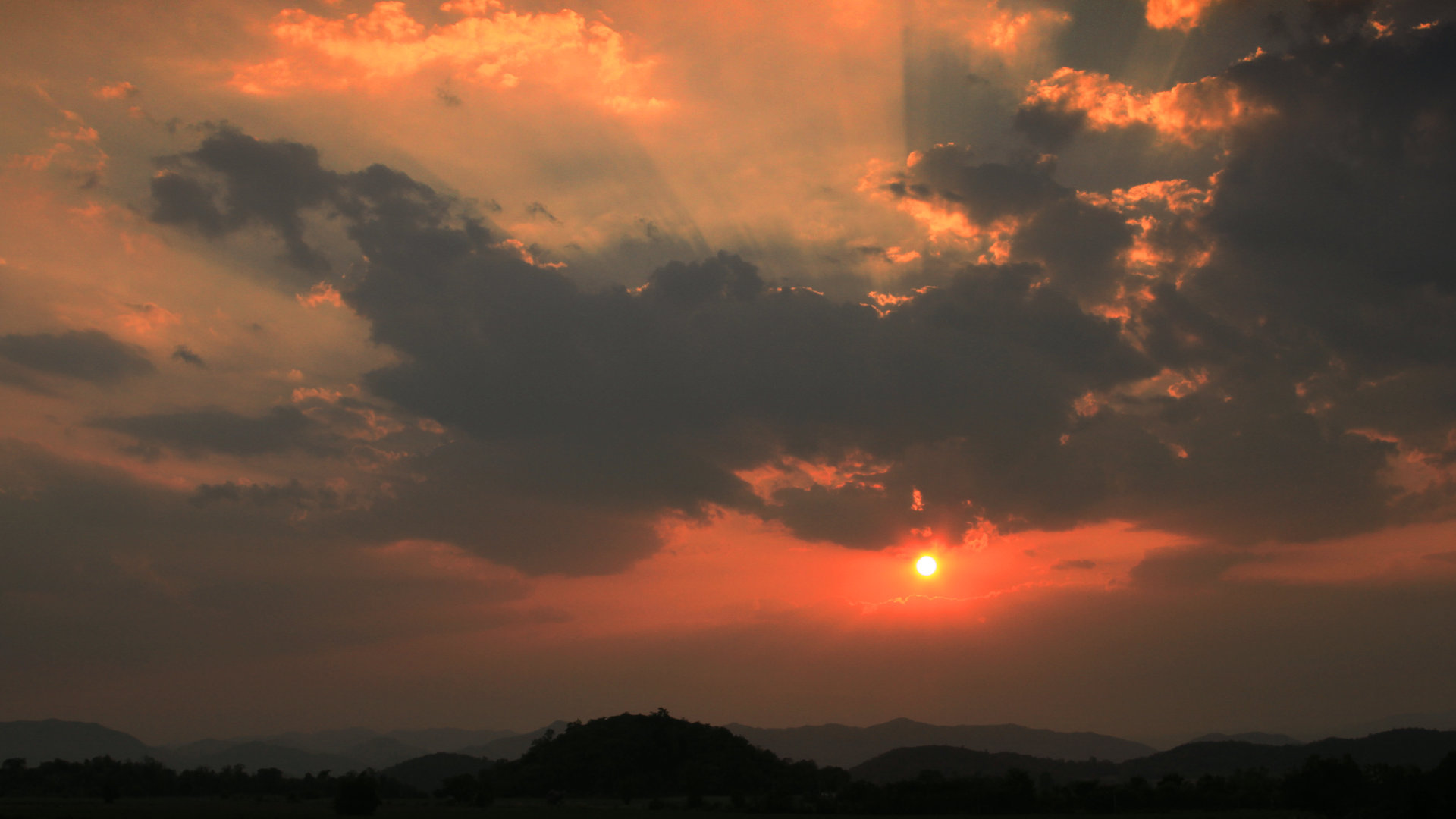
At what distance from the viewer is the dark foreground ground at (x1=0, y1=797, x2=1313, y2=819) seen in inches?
3711

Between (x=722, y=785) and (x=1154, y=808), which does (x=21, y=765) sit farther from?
(x=1154, y=808)

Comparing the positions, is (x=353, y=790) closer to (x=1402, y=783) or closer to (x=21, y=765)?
(x=1402, y=783)

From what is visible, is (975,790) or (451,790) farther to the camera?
(451,790)

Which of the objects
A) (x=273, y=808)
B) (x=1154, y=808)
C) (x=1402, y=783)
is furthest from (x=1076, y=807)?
(x=273, y=808)

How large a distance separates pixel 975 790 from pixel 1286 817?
4351 centimetres

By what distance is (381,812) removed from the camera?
114312 mm

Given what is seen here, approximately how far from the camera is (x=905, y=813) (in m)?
135

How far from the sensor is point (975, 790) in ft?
445

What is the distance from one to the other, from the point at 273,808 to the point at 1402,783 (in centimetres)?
12318

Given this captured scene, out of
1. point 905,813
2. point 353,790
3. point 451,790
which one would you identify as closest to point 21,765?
point 451,790

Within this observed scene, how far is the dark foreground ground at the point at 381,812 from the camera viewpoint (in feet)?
309

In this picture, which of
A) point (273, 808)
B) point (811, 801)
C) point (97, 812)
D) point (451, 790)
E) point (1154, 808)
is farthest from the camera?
point (451, 790)

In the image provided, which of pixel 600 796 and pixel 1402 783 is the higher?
pixel 1402 783

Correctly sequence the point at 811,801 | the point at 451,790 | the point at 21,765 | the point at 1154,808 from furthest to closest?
the point at 21,765 → the point at 451,790 → the point at 811,801 → the point at 1154,808
